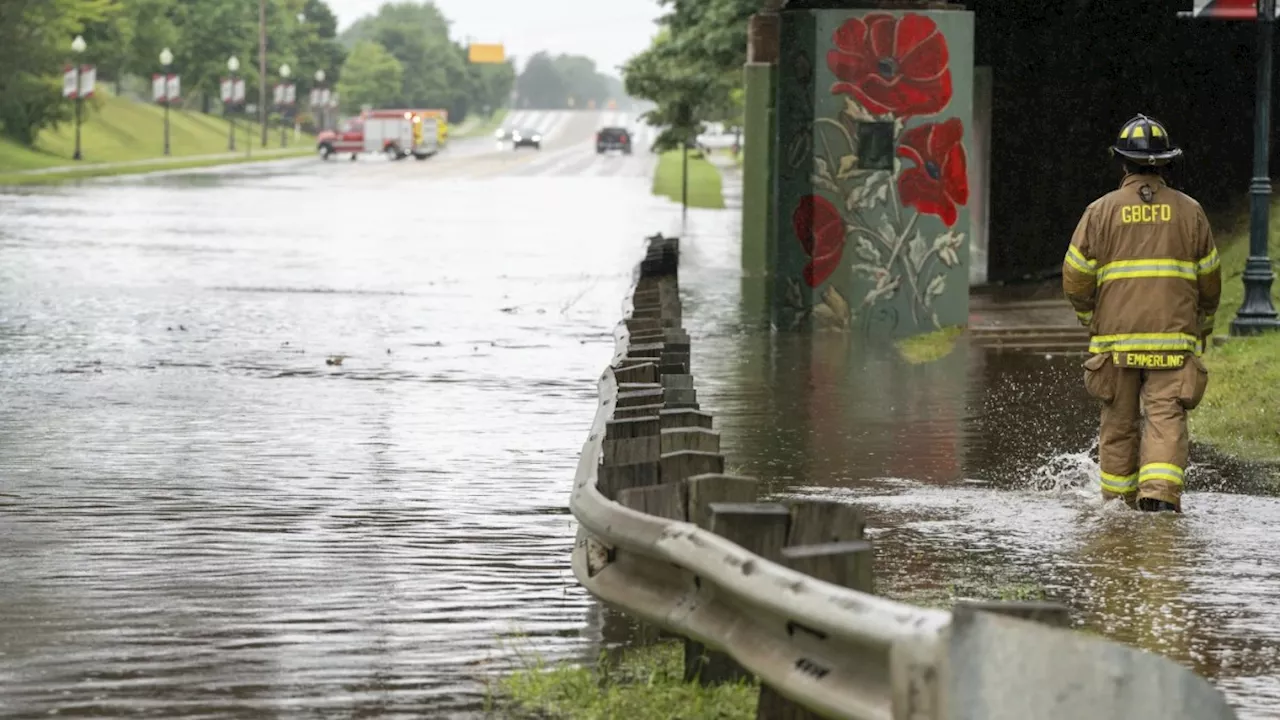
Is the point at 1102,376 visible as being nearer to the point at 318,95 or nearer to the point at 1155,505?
the point at 1155,505

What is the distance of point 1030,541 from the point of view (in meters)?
10.1

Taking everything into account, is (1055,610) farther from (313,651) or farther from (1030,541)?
(1030,541)

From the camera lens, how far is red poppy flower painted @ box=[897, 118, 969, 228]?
808 inches

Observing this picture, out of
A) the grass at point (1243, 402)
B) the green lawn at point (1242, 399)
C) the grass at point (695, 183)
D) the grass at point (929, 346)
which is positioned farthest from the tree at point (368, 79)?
the grass at point (1243, 402)

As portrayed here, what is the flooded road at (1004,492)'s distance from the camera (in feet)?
27.6

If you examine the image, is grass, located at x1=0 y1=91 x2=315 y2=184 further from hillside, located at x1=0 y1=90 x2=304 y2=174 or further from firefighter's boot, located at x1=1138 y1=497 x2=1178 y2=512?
firefighter's boot, located at x1=1138 y1=497 x2=1178 y2=512

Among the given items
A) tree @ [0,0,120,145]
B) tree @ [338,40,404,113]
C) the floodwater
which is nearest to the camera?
the floodwater

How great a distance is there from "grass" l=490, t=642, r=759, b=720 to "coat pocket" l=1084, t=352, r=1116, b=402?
4.02 m

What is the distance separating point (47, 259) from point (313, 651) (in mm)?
23504

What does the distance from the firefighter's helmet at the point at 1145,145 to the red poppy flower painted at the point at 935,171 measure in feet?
31.4

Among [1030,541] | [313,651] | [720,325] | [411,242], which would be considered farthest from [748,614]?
[411,242]

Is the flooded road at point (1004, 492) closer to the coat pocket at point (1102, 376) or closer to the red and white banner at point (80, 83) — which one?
the coat pocket at point (1102, 376)

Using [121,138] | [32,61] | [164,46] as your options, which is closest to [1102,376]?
[32,61]

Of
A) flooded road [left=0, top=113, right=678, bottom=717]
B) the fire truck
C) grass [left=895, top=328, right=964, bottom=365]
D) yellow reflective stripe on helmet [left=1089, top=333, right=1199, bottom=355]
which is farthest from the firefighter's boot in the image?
the fire truck
